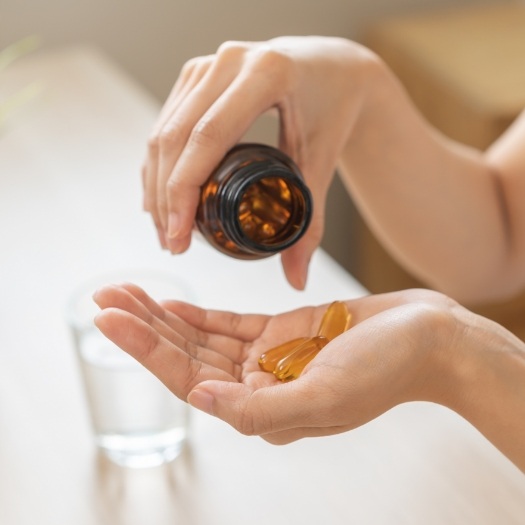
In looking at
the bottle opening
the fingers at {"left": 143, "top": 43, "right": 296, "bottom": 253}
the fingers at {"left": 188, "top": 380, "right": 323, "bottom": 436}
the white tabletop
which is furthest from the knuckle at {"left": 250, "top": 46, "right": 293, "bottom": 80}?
the fingers at {"left": 188, "top": 380, "right": 323, "bottom": 436}

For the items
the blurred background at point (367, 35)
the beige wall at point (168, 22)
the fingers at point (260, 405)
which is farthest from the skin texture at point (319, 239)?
the beige wall at point (168, 22)

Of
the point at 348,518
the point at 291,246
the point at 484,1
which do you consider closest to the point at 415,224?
the point at 291,246

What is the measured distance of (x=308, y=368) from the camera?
0.68m

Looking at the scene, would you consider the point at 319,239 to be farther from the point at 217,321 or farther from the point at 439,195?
the point at 439,195

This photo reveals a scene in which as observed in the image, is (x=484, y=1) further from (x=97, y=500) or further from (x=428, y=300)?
(x=97, y=500)

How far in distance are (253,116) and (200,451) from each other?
1.04 feet

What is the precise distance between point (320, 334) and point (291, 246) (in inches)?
4.3

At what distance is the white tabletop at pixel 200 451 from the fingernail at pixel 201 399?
167 mm

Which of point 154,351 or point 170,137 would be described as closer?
point 154,351

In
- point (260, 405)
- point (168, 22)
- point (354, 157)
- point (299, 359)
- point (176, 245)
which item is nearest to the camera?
point (260, 405)

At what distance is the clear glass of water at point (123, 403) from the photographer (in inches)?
31.0

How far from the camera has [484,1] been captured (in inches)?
90.1

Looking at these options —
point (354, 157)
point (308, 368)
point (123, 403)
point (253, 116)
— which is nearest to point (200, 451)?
point (123, 403)

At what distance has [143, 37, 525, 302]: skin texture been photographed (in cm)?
85
